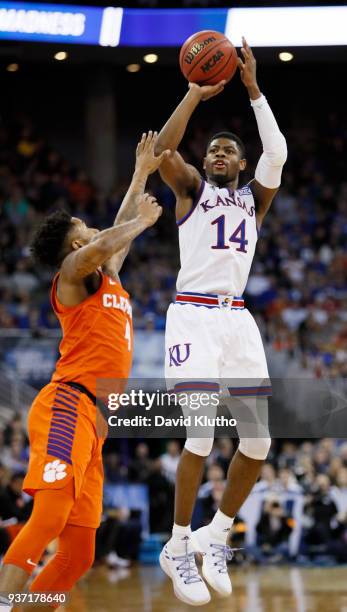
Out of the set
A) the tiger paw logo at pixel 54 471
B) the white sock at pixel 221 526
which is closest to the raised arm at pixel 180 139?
the tiger paw logo at pixel 54 471

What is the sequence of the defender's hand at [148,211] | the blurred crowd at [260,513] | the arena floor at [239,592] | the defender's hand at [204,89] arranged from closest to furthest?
the defender's hand at [148,211], the defender's hand at [204,89], the arena floor at [239,592], the blurred crowd at [260,513]

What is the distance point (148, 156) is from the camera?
21.0 feet

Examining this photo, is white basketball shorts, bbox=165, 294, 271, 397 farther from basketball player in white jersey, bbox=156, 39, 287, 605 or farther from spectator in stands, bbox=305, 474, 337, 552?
spectator in stands, bbox=305, 474, 337, 552

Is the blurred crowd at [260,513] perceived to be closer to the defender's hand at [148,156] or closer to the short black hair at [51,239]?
the short black hair at [51,239]

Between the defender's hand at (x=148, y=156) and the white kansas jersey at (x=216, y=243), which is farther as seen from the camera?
the white kansas jersey at (x=216, y=243)

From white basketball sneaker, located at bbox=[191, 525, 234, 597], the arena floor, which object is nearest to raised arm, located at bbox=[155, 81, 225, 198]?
white basketball sneaker, located at bbox=[191, 525, 234, 597]

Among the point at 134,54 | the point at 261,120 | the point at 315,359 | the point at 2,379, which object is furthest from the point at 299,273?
the point at 261,120

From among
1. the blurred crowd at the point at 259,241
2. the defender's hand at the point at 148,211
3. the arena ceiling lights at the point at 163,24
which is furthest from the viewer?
the arena ceiling lights at the point at 163,24

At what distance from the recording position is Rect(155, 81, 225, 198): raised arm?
6324mm

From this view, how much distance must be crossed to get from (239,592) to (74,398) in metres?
4.96

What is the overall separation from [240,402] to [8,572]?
6.12 feet

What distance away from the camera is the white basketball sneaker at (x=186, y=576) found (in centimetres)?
624

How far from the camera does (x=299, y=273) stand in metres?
19.5

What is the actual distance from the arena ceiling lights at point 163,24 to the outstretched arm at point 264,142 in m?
11.6
